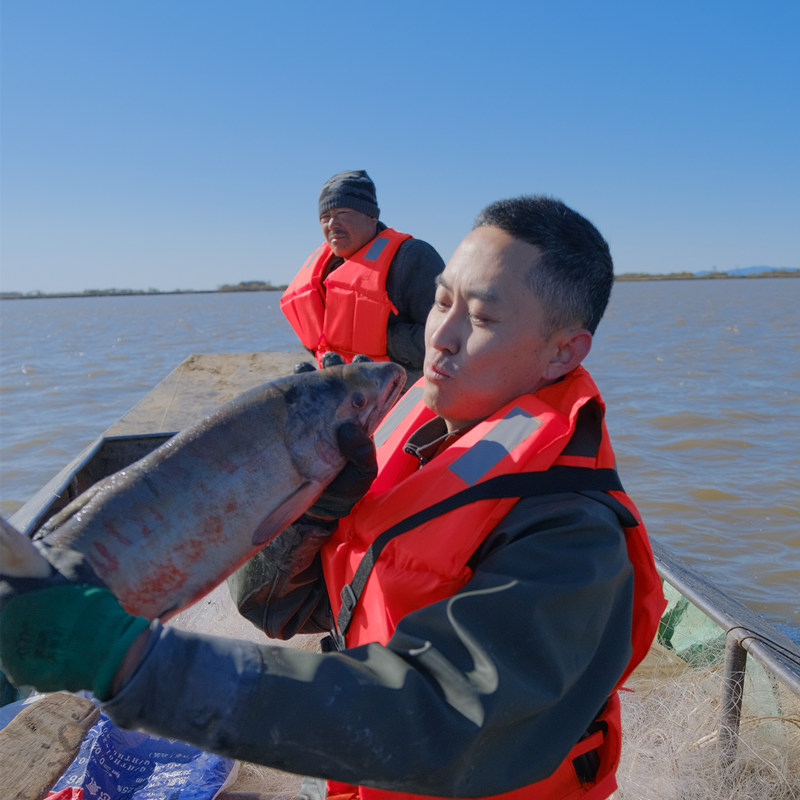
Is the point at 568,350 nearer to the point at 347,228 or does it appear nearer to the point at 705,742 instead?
the point at 705,742

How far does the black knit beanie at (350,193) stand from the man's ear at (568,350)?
432 cm

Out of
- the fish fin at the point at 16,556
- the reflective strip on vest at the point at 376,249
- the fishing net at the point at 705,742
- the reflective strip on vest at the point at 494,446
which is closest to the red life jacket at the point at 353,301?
the reflective strip on vest at the point at 376,249

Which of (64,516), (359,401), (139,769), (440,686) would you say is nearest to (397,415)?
(359,401)

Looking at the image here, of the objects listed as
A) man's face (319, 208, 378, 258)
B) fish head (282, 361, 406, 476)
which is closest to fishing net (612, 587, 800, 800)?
fish head (282, 361, 406, 476)

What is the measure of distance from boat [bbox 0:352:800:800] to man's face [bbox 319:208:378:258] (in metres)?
2.94

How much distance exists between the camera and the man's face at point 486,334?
81.4 inches

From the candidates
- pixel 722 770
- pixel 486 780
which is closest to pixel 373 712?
pixel 486 780

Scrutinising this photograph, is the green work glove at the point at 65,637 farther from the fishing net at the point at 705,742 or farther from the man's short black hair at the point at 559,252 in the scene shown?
the fishing net at the point at 705,742

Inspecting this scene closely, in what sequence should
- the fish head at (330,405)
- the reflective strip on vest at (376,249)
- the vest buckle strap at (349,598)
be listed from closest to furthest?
the vest buckle strap at (349,598) < the fish head at (330,405) < the reflective strip on vest at (376,249)

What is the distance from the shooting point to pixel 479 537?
5.88 ft

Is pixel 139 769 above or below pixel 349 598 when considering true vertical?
below

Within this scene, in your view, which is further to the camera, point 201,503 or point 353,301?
point 353,301

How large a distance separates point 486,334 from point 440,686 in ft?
3.28

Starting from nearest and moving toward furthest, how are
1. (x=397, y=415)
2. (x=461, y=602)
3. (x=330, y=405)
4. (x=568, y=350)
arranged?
(x=461, y=602) → (x=568, y=350) → (x=330, y=405) → (x=397, y=415)
